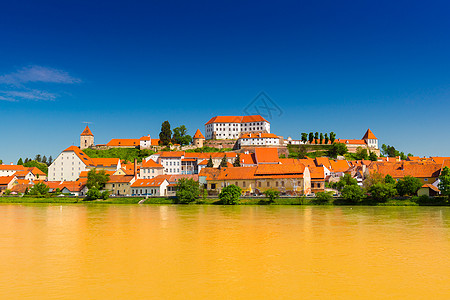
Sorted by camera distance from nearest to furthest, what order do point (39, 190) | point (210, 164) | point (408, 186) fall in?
point (408, 186), point (39, 190), point (210, 164)

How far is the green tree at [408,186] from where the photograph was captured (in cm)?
3977

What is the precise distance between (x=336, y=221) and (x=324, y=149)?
56.8 metres

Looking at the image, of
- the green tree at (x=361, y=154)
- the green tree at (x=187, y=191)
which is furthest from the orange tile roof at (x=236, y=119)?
the green tree at (x=187, y=191)

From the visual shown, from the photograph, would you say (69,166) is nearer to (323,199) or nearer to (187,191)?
(187,191)

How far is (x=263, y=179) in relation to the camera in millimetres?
47000

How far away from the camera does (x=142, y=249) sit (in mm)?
15945

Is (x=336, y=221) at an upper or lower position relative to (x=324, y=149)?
lower

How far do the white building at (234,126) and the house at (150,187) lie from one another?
40.5 m

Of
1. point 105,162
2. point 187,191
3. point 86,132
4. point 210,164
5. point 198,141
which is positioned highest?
point 86,132

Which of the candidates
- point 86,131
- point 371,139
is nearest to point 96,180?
point 86,131

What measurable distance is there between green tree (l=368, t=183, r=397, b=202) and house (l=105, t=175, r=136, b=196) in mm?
32465

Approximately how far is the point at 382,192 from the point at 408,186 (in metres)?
3.85

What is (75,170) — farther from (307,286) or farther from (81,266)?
(307,286)

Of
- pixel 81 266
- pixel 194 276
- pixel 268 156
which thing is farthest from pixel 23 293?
pixel 268 156
